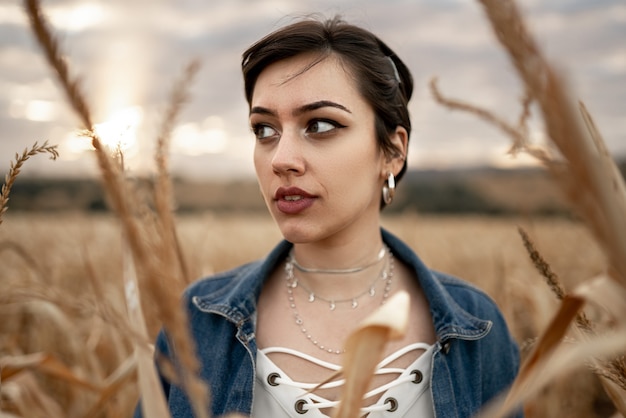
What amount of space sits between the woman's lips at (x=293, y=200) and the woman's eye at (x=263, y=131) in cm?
24

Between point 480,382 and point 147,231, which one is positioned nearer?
point 147,231

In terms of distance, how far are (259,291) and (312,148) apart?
1.95ft

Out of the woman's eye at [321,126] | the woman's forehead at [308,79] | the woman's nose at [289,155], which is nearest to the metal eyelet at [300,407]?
the woman's nose at [289,155]

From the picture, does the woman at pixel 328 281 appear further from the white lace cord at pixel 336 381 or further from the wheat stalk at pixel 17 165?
the wheat stalk at pixel 17 165

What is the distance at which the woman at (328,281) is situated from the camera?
1.62 m

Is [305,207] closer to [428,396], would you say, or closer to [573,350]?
[428,396]

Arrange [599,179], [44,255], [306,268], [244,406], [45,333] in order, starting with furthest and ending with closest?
[44,255], [45,333], [306,268], [244,406], [599,179]

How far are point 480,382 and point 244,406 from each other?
0.82 meters

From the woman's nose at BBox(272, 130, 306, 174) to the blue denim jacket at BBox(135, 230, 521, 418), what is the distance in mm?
496

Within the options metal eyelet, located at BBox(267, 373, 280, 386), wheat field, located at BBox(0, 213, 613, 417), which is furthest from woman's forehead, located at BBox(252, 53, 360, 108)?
metal eyelet, located at BBox(267, 373, 280, 386)

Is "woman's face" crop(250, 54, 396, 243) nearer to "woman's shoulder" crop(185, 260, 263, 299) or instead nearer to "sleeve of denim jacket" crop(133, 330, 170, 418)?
"woman's shoulder" crop(185, 260, 263, 299)

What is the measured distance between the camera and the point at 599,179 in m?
0.44

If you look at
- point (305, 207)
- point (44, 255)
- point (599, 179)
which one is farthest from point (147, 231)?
point (44, 255)

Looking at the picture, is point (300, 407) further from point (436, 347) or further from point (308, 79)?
point (308, 79)
